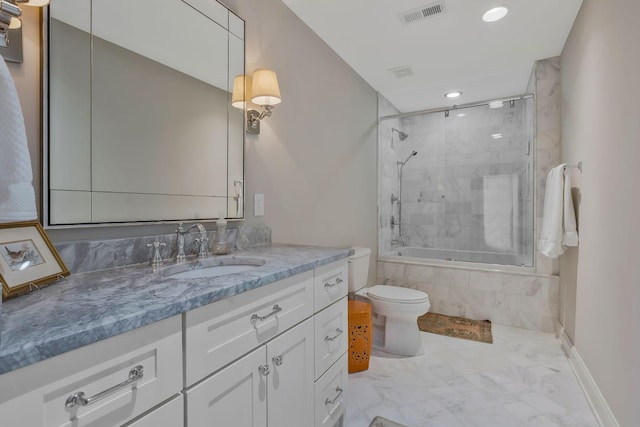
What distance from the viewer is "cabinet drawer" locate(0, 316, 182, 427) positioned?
504 mm

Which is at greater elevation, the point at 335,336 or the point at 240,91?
the point at 240,91

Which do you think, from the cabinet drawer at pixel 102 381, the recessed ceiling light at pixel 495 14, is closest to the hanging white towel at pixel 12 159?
the cabinet drawer at pixel 102 381

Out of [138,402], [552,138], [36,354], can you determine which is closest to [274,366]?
[138,402]

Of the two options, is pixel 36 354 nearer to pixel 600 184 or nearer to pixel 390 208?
pixel 600 184

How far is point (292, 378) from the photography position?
115 centimetres

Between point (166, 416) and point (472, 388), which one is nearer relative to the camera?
point (166, 416)

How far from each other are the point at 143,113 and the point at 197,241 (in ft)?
1.82

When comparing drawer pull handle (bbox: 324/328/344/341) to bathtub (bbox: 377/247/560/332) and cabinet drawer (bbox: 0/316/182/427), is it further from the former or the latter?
bathtub (bbox: 377/247/560/332)

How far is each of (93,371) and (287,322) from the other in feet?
2.04

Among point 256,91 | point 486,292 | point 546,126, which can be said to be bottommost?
point 486,292

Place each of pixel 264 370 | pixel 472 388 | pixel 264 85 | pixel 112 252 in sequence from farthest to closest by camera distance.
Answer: pixel 472 388
pixel 264 85
pixel 112 252
pixel 264 370

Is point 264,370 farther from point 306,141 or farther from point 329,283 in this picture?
point 306,141

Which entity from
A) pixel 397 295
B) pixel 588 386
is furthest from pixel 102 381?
pixel 588 386

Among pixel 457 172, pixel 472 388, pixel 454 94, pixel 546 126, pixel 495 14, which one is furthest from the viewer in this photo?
pixel 457 172
